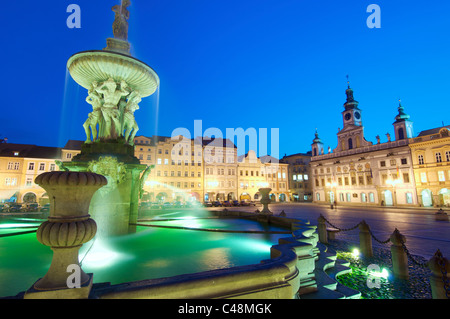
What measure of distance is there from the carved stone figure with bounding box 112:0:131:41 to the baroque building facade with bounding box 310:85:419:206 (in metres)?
34.8

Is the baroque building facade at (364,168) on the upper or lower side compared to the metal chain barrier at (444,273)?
upper

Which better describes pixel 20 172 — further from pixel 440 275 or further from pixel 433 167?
pixel 433 167

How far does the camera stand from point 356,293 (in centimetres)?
414

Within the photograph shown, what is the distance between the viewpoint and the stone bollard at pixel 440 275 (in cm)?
400

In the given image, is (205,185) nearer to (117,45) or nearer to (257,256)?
(117,45)

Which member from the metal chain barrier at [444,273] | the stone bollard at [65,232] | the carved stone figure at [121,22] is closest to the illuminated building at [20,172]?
the carved stone figure at [121,22]

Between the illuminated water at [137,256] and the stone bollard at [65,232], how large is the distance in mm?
1038

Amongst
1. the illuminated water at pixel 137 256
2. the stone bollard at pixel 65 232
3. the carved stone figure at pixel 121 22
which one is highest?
the carved stone figure at pixel 121 22

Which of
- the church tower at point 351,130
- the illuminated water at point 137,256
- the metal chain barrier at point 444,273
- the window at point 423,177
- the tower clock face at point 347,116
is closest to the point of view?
the illuminated water at point 137,256

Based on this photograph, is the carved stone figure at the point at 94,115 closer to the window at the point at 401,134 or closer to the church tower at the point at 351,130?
the window at the point at 401,134

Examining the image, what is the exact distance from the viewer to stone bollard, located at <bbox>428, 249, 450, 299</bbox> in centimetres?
400

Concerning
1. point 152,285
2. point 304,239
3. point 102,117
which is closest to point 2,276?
point 152,285

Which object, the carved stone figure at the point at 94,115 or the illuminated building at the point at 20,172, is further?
the illuminated building at the point at 20,172

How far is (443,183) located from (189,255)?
146 ft
